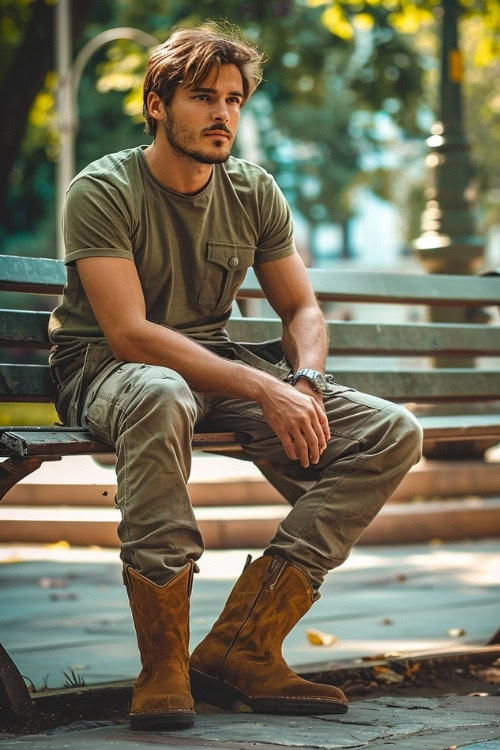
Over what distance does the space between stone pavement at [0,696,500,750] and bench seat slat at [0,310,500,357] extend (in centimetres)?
122

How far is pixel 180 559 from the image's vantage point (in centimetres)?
322

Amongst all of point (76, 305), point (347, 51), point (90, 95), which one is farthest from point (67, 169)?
point (76, 305)

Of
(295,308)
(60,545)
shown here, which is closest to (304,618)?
(295,308)

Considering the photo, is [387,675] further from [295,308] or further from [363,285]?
[363,285]

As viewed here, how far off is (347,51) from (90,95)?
51.6 feet

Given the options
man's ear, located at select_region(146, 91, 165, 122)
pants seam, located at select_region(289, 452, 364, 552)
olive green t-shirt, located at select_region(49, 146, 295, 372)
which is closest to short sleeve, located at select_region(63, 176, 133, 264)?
olive green t-shirt, located at select_region(49, 146, 295, 372)

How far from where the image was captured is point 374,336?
497cm

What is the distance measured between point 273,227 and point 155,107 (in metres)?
0.53

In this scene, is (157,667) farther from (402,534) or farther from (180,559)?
(402,534)

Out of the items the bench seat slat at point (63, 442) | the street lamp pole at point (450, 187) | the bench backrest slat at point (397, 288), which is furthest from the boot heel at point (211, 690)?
the street lamp pole at point (450, 187)

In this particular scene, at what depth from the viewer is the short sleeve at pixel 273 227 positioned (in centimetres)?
398

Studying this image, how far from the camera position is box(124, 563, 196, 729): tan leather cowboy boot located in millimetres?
3131

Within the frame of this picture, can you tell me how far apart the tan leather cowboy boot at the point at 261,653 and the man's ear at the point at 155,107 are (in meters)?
1.31

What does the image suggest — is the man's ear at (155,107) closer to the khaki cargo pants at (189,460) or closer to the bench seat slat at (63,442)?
the khaki cargo pants at (189,460)
